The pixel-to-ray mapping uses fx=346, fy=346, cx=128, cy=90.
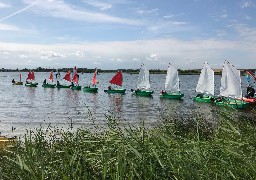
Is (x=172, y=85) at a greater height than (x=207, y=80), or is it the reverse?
(x=207, y=80)

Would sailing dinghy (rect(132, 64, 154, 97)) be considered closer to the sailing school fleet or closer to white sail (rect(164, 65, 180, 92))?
the sailing school fleet

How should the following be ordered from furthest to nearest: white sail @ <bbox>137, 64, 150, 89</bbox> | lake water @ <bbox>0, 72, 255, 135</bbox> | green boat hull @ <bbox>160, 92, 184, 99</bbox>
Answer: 1. white sail @ <bbox>137, 64, 150, 89</bbox>
2. green boat hull @ <bbox>160, 92, 184, 99</bbox>
3. lake water @ <bbox>0, 72, 255, 135</bbox>

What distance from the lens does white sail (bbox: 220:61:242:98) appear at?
39.9 meters

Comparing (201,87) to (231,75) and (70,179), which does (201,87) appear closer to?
(231,75)

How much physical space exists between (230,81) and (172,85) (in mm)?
17308

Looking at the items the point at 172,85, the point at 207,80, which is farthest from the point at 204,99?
the point at 172,85

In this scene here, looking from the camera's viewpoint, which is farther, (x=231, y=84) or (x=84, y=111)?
(x=231, y=84)

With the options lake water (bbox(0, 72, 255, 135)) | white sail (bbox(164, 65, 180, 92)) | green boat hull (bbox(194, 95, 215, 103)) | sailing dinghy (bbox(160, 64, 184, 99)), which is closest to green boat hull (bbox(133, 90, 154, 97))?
sailing dinghy (bbox(160, 64, 184, 99))

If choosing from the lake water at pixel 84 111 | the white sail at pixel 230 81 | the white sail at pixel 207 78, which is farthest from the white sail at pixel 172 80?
the white sail at pixel 230 81

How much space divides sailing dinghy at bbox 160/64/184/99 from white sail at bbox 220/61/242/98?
1469 centimetres

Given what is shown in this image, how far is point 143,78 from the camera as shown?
200 ft

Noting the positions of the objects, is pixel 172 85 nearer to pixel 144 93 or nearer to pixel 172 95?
pixel 172 95

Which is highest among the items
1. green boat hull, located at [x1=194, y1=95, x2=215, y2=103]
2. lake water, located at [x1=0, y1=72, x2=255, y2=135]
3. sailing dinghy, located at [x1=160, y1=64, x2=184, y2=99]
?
sailing dinghy, located at [x1=160, y1=64, x2=184, y2=99]

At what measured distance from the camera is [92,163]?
22.2ft
